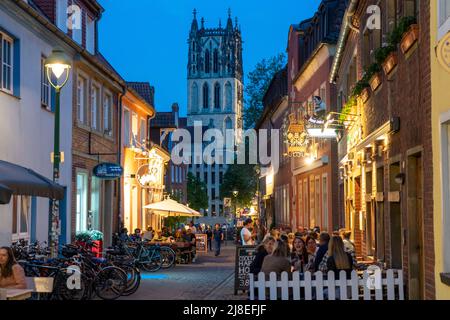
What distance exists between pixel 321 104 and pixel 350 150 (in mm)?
3844

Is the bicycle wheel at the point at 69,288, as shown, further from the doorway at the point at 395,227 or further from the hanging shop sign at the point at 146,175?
the hanging shop sign at the point at 146,175

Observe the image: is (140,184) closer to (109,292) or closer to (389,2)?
(109,292)

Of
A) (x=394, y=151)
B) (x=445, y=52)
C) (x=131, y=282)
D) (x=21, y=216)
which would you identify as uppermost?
(x=445, y=52)

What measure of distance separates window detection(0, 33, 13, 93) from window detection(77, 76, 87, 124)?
636cm

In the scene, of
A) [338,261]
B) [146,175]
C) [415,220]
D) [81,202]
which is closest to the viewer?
[338,261]

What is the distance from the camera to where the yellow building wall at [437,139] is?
31.2ft

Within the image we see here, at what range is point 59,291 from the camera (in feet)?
48.8

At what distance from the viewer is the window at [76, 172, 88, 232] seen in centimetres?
2502

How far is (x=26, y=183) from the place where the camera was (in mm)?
13906

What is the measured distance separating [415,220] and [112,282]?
6855 millimetres

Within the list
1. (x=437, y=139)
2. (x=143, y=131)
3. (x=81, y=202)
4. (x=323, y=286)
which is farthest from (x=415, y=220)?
(x=143, y=131)

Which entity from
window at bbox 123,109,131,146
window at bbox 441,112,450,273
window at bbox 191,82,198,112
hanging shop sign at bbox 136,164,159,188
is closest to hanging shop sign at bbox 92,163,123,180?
window at bbox 123,109,131,146

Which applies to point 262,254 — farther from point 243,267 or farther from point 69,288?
point 69,288
